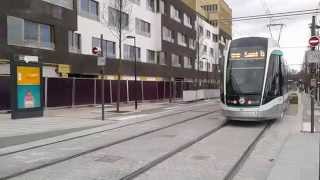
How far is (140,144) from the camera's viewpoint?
551 inches

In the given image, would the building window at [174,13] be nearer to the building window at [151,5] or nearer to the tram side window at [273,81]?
the building window at [151,5]

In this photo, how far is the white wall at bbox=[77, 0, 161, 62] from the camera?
38375mm

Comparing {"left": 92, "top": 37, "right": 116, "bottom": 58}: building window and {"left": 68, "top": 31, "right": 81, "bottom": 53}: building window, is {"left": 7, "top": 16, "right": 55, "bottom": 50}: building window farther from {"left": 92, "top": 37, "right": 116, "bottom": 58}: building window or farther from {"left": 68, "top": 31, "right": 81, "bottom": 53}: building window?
{"left": 92, "top": 37, "right": 116, "bottom": 58}: building window

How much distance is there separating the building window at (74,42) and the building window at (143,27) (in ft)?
44.4

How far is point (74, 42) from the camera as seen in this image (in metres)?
36.7

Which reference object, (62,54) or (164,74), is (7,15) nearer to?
(62,54)

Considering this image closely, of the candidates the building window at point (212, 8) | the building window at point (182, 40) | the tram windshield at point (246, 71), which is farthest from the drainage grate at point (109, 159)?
the building window at point (212, 8)

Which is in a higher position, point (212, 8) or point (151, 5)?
point (212, 8)

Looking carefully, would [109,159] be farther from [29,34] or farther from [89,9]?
[89,9]

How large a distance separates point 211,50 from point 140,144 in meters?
78.3

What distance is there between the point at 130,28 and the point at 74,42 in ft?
38.1

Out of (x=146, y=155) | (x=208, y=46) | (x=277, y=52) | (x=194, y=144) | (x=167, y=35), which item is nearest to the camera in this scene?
(x=146, y=155)

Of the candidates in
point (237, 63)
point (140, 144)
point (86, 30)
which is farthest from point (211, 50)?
point (140, 144)

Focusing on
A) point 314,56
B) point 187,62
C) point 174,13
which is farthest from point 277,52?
point 187,62
